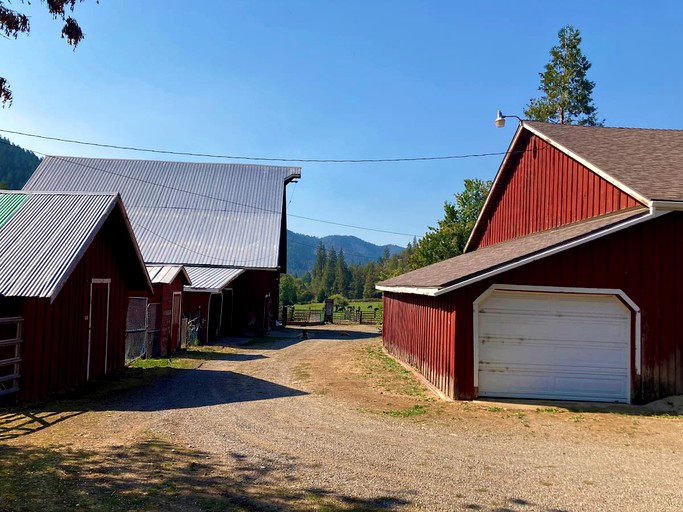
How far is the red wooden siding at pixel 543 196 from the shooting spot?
13438mm

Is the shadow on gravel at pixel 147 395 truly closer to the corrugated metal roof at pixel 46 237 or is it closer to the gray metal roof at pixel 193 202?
the corrugated metal roof at pixel 46 237

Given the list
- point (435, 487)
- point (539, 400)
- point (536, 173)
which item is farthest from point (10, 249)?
point (536, 173)

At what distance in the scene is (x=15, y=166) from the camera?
11425cm

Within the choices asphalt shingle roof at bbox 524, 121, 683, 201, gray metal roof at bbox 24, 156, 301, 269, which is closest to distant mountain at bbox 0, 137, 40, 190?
gray metal roof at bbox 24, 156, 301, 269

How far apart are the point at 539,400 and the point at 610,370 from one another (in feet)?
5.57

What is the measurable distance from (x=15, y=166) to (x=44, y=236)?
123 meters

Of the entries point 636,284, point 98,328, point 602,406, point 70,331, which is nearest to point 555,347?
point 602,406

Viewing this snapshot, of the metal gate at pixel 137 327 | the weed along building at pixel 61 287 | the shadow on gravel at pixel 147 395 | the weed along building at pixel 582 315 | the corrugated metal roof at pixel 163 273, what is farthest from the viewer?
the corrugated metal roof at pixel 163 273

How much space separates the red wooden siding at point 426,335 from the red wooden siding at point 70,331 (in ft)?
26.5

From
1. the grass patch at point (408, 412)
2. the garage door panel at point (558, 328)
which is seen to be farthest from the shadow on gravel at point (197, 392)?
the garage door panel at point (558, 328)

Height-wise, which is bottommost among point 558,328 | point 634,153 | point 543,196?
point 558,328

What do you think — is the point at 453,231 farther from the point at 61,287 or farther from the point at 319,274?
the point at 319,274

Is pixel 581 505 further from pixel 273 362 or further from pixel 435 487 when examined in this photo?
pixel 273 362

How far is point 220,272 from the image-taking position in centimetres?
2664
